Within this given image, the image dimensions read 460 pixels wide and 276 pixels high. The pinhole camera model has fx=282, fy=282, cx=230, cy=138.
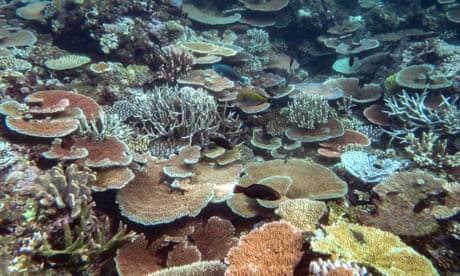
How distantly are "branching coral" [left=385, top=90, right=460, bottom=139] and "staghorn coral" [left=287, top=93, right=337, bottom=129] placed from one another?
4.34 ft

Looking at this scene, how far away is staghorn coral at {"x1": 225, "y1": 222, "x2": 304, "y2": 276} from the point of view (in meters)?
2.19

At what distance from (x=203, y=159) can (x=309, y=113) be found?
231 centimetres

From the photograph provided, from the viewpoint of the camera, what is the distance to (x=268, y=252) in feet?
7.76

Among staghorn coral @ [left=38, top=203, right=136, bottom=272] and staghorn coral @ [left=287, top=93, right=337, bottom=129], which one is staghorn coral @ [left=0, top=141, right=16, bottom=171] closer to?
staghorn coral @ [left=38, top=203, right=136, bottom=272]

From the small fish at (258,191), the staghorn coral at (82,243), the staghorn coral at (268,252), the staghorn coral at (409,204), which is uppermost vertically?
the small fish at (258,191)

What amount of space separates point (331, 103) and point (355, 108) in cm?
58

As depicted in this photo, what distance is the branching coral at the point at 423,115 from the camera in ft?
16.9

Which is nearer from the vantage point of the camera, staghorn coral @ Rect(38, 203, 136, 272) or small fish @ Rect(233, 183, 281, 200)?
staghorn coral @ Rect(38, 203, 136, 272)

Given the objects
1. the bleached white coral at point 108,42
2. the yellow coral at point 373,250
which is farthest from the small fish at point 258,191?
the bleached white coral at point 108,42

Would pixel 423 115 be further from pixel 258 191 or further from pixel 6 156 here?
pixel 6 156

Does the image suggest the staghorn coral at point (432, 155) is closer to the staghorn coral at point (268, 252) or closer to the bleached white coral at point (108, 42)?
the staghorn coral at point (268, 252)

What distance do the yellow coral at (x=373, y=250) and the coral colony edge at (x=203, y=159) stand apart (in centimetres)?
2

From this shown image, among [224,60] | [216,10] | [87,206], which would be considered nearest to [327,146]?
[224,60]

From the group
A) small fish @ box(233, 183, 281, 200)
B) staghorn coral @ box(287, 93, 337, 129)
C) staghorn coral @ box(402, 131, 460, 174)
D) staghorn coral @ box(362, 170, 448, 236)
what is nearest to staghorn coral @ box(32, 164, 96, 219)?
small fish @ box(233, 183, 281, 200)
